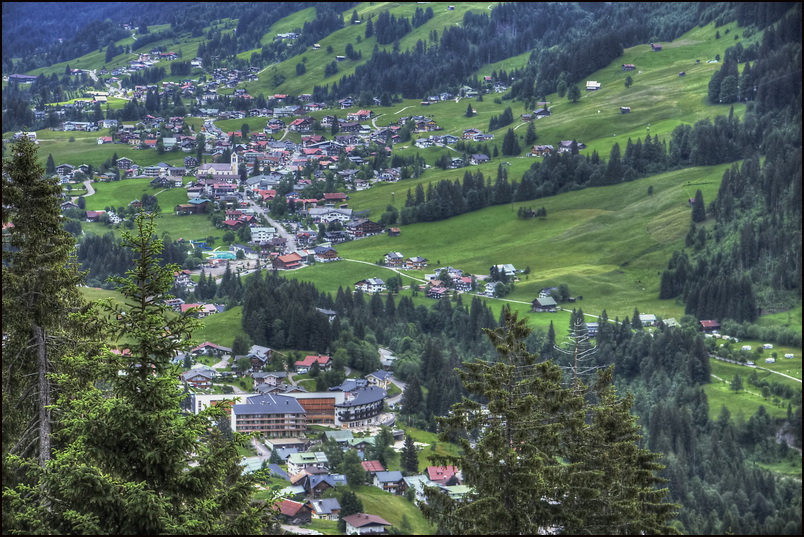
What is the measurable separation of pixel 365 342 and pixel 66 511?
103 m

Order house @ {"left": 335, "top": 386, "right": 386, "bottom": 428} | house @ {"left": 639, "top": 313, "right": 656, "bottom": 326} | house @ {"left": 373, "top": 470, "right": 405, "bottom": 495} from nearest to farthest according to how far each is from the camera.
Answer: house @ {"left": 373, "top": 470, "right": 405, "bottom": 495} → house @ {"left": 335, "top": 386, "right": 386, "bottom": 428} → house @ {"left": 639, "top": 313, "right": 656, "bottom": 326}

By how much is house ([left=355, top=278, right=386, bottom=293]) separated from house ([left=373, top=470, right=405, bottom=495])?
A: 243 feet

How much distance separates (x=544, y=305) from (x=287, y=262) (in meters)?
50.4

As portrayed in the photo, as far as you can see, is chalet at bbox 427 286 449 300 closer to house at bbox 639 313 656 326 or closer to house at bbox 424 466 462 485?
house at bbox 639 313 656 326

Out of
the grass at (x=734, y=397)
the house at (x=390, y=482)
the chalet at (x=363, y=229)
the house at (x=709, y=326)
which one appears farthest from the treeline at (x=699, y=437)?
the chalet at (x=363, y=229)

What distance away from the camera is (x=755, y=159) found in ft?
575

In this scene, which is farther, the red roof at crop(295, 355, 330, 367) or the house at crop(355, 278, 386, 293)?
the house at crop(355, 278, 386, 293)

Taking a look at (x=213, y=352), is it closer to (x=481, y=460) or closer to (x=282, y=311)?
(x=282, y=311)

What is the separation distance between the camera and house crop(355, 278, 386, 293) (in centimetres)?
15862

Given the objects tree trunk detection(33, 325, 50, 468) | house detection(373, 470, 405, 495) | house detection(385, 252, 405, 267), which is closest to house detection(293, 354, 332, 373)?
house detection(373, 470, 405, 495)

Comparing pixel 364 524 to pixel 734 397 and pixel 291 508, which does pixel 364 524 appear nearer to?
pixel 291 508

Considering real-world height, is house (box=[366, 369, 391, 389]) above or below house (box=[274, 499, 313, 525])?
below

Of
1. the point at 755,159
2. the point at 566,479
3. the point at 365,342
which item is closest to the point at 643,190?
the point at 755,159

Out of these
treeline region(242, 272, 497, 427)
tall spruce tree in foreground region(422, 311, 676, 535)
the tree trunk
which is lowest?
treeline region(242, 272, 497, 427)
